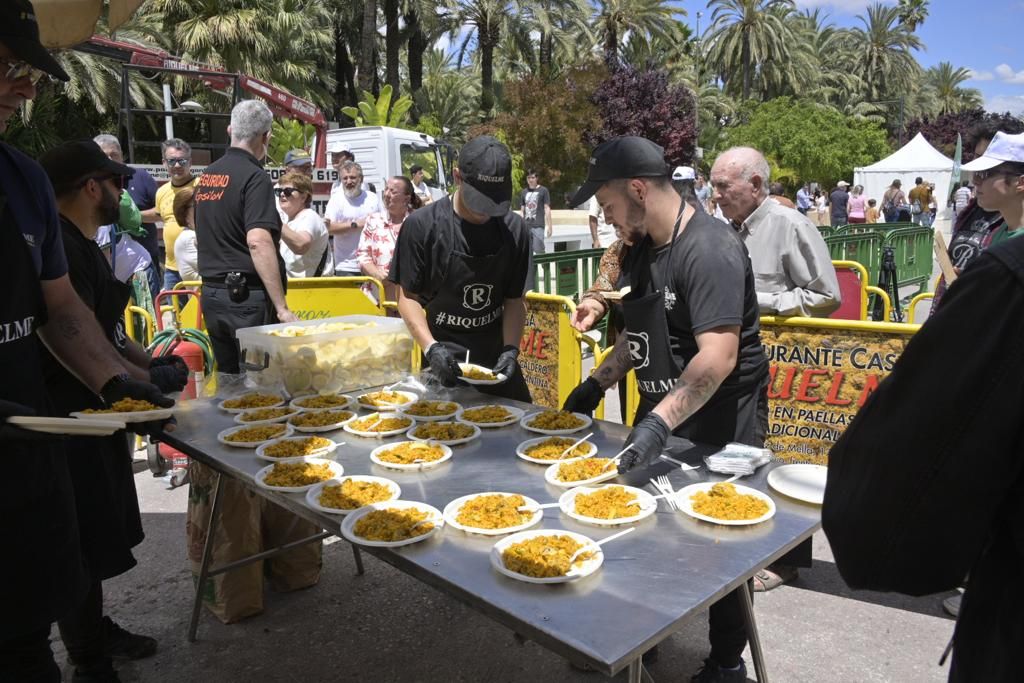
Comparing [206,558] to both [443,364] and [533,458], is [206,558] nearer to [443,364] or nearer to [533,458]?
[443,364]

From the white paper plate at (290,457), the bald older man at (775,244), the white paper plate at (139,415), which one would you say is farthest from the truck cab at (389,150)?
the white paper plate at (139,415)

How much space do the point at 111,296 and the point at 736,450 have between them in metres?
2.71

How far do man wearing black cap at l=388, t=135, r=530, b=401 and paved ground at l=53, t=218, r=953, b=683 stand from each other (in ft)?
4.25

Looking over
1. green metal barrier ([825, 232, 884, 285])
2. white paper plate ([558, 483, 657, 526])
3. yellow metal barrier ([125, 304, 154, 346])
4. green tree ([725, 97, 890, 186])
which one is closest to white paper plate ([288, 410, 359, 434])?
white paper plate ([558, 483, 657, 526])

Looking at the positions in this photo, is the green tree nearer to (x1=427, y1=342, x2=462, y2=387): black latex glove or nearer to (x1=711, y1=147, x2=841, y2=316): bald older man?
(x1=711, y1=147, x2=841, y2=316): bald older man

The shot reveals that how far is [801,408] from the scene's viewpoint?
4.56 meters

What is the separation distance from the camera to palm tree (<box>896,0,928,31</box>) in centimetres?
6450

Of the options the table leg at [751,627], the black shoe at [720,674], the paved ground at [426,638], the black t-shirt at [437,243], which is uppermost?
the black t-shirt at [437,243]

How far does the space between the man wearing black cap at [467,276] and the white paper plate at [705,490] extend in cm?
152

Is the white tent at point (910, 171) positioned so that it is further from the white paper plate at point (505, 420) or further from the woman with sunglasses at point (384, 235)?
the white paper plate at point (505, 420)

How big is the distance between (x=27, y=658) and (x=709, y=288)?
97.9 inches

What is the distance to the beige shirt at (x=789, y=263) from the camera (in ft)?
14.6

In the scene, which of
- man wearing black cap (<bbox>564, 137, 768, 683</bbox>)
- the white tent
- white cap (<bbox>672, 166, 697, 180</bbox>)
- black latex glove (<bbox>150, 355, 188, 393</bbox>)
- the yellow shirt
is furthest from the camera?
the white tent

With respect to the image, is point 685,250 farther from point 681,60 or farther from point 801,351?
point 681,60
